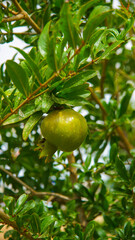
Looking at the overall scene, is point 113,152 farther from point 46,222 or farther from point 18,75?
point 18,75

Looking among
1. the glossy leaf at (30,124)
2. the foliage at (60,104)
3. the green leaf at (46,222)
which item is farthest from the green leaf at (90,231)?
the glossy leaf at (30,124)

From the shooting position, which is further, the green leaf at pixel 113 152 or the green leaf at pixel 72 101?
the green leaf at pixel 113 152

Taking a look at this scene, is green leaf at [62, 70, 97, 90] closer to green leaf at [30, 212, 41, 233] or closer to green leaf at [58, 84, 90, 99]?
green leaf at [58, 84, 90, 99]

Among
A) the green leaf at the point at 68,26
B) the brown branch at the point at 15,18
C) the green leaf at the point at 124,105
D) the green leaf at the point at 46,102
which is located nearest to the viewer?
the green leaf at the point at 68,26

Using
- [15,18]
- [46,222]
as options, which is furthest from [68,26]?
[46,222]

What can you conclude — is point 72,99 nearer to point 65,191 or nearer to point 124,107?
point 124,107

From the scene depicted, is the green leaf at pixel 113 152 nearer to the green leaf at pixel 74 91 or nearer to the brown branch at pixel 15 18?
the green leaf at pixel 74 91

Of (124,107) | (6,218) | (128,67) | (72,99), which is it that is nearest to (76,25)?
(72,99)
